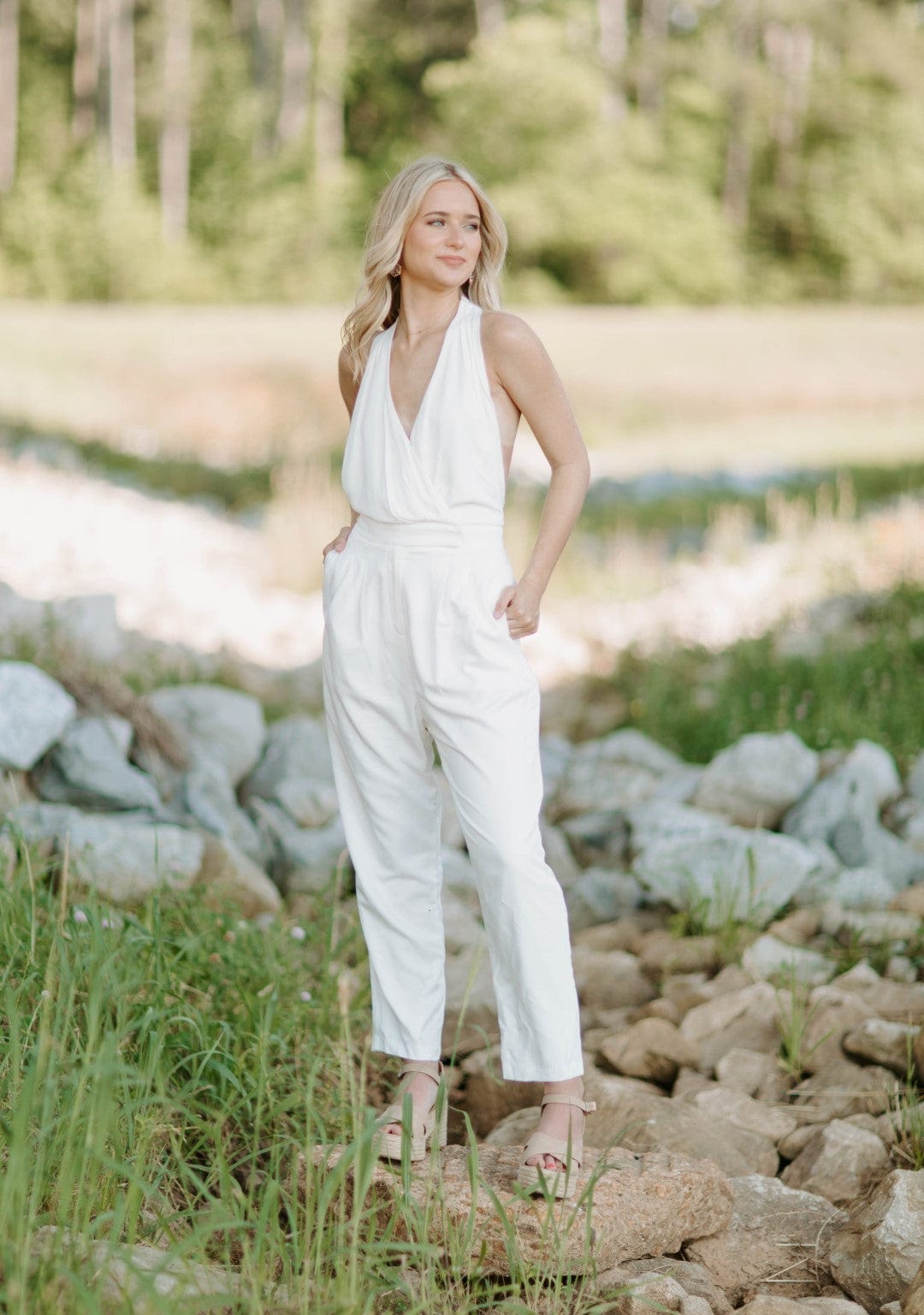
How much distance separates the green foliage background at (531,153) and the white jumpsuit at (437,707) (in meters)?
27.9

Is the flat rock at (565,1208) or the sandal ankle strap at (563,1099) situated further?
the sandal ankle strap at (563,1099)

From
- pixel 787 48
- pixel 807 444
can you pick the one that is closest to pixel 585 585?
pixel 807 444

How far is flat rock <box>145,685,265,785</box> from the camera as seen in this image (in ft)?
→ 15.8

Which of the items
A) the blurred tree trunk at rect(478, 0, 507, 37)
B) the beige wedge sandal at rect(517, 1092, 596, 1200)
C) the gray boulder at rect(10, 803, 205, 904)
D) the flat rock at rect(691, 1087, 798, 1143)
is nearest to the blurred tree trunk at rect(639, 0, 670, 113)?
the blurred tree trunk at rect(478, 0, 507, 37)

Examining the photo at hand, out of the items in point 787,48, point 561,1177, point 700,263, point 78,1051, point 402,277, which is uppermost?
point 787,48

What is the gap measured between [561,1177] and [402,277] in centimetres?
160

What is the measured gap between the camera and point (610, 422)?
17844 mm

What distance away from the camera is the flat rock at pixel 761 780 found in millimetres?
4680

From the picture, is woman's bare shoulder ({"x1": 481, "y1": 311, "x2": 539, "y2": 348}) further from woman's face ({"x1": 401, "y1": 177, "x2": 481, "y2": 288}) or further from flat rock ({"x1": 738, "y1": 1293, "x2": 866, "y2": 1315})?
flat rock ({"x1": 738, "y1": 1293, "x2": 866, "y2": 1315})

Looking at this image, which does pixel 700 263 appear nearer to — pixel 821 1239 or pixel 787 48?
pixel 787 48

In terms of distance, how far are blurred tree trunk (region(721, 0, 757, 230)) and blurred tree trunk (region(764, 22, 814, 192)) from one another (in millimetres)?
603

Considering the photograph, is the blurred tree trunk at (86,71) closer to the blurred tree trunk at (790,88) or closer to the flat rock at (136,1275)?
the blurred tree trunk at (790,88)

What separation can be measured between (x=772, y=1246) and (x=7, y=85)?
34.1 m

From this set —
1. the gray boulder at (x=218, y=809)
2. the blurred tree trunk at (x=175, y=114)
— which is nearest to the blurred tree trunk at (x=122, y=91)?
the blurred tree trunk at (x=175, y=114)
